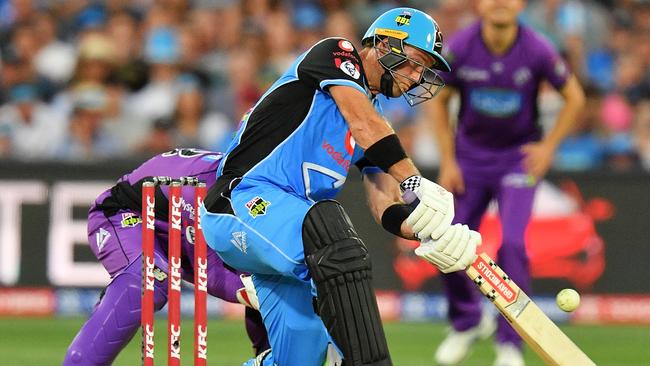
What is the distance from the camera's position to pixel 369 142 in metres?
5.48

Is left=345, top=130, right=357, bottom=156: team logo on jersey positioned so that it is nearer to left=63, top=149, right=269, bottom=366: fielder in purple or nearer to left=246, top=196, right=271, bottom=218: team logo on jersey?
left=246, top=196, right=271, bottom=218: team logo on jersey

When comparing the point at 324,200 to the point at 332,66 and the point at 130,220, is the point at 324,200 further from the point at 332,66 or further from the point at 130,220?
the point at 130,220

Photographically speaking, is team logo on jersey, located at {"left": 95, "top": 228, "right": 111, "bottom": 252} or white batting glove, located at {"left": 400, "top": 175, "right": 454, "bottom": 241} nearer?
white batting glove, located at {"left": 400, "top": 175, "right": 454, "bottom": 241}

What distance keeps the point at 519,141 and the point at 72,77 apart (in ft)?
18.1

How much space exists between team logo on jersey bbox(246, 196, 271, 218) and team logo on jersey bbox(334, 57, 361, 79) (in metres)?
0.68

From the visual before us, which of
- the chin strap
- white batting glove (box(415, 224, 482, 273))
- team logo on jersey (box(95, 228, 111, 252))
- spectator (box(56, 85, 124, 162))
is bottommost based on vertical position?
white batting glove (box(415, 224, 482, 273))

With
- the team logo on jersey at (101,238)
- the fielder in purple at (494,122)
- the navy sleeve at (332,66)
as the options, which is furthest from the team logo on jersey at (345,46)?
the fielder in purple at (494,122)

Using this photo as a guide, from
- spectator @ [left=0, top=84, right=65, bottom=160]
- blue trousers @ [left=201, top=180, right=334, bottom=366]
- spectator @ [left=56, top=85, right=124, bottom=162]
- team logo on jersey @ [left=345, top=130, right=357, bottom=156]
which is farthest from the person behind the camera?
spectator @ [left=0, top=84, right=65, bottom=160]

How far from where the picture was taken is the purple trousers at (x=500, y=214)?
27.5 ft

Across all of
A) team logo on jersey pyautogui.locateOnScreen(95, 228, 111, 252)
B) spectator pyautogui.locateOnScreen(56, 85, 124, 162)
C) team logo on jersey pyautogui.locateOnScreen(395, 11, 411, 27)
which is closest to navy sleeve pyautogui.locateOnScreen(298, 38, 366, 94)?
team logo on jersey pyautogui.locateOnScreen(395, 11, 411, 27)

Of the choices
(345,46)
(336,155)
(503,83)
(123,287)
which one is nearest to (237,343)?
(503,83)

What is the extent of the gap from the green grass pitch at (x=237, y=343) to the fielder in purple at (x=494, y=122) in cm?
61

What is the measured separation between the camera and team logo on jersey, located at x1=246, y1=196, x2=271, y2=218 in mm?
5480

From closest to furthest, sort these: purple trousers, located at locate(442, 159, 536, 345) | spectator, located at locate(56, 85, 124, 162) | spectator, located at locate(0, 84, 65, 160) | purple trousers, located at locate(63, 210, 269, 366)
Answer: purple trousers, located at locate(63, 210, 269, 366), purple trousers, located at locate(442, 159, 536, 345), spectator, located at locate(56, 85, 124, 162), spectator, located at locate(0, 84, 65, 160)
